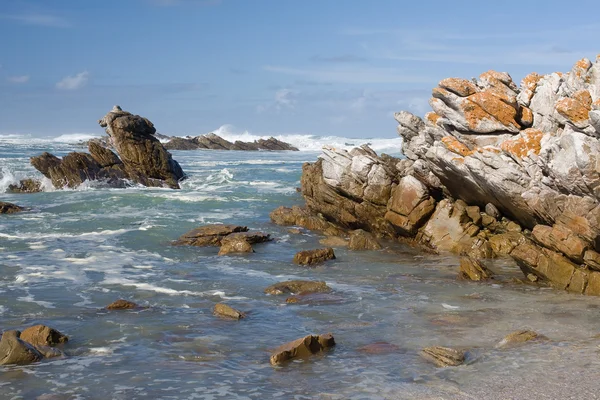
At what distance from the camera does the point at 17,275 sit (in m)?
18.0

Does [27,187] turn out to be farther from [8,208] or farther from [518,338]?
[518,338]

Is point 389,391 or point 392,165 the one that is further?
point 392,165

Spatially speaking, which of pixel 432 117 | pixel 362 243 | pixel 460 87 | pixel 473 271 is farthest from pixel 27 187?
pixel 473 271

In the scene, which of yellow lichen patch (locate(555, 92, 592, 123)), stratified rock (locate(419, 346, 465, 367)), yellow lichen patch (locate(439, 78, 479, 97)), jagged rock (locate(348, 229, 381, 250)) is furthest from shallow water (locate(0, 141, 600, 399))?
yellow lichen patch (locate(439, 78, 479, 97))

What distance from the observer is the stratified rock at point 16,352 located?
10914 millimetres

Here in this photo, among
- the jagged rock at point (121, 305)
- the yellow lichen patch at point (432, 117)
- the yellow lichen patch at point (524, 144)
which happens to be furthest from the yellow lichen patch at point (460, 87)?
the jagged rock at point (121, 305)

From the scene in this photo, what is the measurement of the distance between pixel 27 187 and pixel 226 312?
29554 mm

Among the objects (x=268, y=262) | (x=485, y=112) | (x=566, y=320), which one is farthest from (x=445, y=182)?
(x=566, y=320)

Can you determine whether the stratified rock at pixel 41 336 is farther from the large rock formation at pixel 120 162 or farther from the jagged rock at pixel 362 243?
the large rock formation at pixel 120 162

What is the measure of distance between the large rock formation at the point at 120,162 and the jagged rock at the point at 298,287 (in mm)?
26445

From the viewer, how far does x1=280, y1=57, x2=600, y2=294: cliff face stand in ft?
54.6

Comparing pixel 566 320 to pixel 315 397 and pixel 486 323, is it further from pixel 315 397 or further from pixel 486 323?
pixel 315 397

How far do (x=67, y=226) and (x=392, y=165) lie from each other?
43.3 ft

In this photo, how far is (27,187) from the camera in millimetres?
39719
